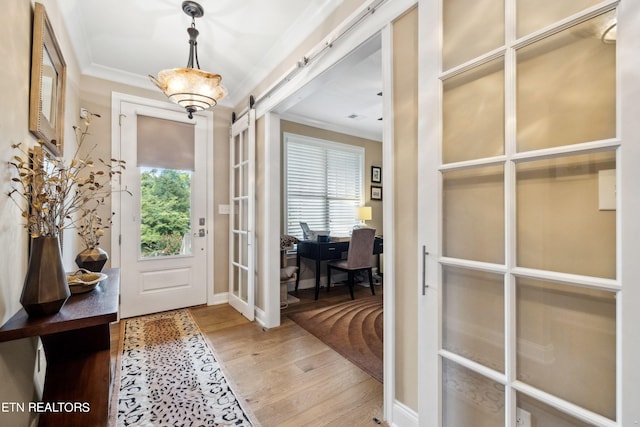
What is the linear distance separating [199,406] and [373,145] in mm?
4655

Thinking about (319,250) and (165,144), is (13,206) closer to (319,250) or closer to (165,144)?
(165,144)

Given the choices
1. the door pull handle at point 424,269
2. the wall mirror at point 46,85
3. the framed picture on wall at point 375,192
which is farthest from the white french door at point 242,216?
the framed picture on wall at point 375,192

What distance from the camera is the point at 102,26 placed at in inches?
90.3

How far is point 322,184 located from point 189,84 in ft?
9.72

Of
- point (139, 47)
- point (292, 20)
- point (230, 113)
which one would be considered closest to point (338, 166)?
point (230, 113)

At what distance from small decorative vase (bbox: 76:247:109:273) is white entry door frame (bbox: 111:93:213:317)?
1.35 m

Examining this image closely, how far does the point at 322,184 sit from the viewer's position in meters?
4.68

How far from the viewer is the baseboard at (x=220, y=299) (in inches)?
139

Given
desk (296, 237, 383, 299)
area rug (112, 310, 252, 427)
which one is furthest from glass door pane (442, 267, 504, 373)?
desk (296, 237, 383, 299)

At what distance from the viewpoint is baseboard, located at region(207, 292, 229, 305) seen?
11.6ft

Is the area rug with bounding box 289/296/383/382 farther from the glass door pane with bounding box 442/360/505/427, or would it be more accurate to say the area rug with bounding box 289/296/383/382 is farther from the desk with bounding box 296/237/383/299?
the glass door pane with bounding box 442/360/505/427

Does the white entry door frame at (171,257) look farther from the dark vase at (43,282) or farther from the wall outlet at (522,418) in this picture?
the wall outlet at (522,418)

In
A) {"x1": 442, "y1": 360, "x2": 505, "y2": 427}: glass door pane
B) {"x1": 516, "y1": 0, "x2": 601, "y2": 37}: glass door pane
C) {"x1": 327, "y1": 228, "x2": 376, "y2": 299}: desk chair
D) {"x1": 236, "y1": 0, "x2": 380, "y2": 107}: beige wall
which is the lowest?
{"x1": 442, "y1": 360, "x2": 505, "y2": 427}: glass door pane

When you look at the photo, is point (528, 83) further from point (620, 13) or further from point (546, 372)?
point (546, 372)
